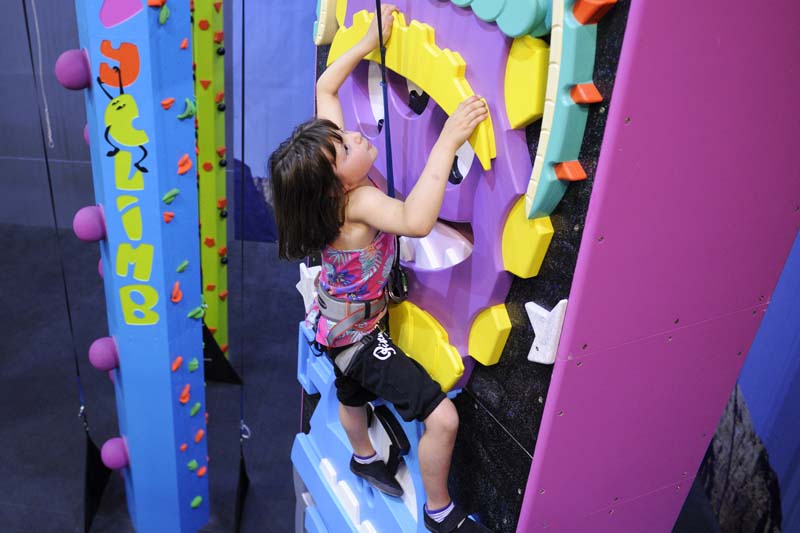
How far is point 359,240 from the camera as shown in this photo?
58.1 inches

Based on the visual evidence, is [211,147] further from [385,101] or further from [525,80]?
[525,80]

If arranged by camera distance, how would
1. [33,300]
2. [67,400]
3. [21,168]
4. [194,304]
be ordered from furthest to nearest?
[21,168], [33,300], [67,400], [194,304]

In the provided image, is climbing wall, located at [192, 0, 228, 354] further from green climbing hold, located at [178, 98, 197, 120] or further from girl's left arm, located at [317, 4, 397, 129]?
Result: girl's left arm, located at [317, 4, 397, 129]

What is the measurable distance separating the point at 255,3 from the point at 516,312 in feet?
11.7

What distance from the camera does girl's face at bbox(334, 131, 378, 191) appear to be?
4.60ft

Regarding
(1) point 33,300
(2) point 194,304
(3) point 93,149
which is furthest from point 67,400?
(3) point 93,149

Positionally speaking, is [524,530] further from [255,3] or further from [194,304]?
[255,3]

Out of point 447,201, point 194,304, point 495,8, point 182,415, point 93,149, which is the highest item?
point 495,8

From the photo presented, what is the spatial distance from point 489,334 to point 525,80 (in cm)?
46

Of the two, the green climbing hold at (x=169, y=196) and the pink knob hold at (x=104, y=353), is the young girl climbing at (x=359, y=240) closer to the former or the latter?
the green climbing hold at (x=169, y=196)

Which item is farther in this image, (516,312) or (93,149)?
(93,149)

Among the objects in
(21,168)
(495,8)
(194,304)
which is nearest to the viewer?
(495,8)

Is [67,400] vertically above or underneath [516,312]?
underneath

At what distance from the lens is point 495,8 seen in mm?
1130
